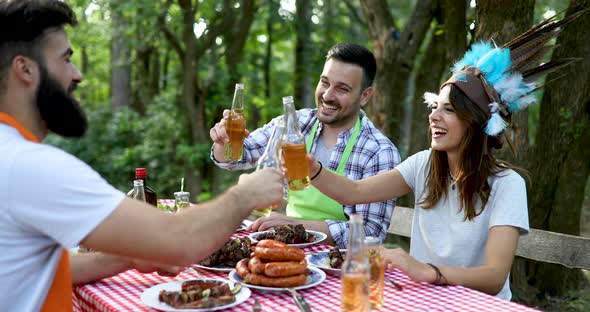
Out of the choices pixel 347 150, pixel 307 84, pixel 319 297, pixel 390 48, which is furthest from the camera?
pixel 307 84

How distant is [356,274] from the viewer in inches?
80.3

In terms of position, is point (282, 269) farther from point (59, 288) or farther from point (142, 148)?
point (142, 148)

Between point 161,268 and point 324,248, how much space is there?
0.95 meters

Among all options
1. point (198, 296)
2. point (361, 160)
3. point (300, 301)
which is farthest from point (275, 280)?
point (361, 160)

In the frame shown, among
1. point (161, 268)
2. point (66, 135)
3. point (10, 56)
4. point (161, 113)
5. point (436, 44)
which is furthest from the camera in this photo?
point (161, 113)

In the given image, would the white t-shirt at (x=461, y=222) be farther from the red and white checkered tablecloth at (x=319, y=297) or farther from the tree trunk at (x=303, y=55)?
the tree trunk at (x=303, y=55)

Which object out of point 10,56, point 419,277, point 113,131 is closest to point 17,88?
point 10,56

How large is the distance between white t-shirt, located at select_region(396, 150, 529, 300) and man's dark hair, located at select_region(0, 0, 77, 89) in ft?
6.79

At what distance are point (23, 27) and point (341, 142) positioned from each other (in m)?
2.47

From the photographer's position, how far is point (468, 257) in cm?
304

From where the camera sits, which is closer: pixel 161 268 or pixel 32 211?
pixel 32 211

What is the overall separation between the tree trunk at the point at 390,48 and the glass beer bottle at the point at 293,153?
13.0 ft

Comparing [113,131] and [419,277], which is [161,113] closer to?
[113,131]

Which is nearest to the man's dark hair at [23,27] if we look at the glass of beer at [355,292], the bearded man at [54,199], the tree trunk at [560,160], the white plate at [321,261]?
the bearded man at [54,199]
